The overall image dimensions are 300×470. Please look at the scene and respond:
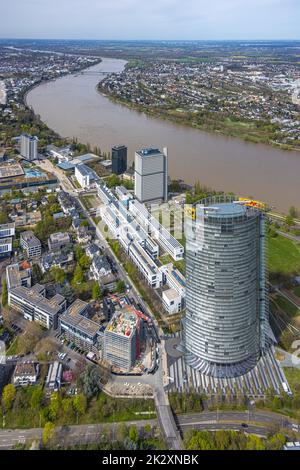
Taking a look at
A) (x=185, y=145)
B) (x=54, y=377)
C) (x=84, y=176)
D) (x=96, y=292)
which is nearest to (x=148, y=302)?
(x=96, y=292)

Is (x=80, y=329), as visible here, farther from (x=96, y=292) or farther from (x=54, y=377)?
(x=96, y=292)

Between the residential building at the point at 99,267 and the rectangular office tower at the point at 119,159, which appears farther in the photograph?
the rectangular office tower at the point at 119,159

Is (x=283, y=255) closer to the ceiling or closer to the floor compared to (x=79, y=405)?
closer to the ceiling

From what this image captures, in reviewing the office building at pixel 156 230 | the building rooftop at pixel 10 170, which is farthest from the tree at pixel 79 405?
the building rooftop at pixel 10 170

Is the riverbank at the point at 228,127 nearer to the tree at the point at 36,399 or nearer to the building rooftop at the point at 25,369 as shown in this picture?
the building rooftop at the point at 25,369

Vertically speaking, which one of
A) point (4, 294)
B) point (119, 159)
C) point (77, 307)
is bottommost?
point (4, 294)
